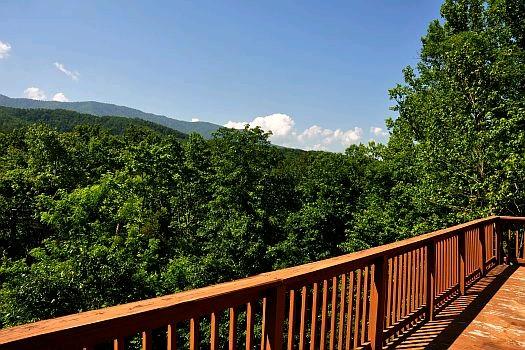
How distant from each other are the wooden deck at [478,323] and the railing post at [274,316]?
2.15m

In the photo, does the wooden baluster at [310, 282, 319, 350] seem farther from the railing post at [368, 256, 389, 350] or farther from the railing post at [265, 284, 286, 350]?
the railing post at [368, 256, 389, 350]

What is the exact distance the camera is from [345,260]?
3.26 m

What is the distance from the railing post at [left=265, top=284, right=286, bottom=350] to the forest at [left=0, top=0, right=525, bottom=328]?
495 inches

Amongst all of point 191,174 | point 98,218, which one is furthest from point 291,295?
point 191,174

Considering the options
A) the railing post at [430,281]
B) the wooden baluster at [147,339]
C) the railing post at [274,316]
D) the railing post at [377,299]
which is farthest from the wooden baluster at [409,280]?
the wooden baluster at [147,339]

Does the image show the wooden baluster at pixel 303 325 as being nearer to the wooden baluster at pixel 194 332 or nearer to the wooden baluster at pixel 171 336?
the wooden baluster at pixel 194 332

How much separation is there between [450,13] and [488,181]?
40.2 ft

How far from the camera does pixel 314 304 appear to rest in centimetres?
298

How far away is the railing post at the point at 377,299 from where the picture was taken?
12.5 ft

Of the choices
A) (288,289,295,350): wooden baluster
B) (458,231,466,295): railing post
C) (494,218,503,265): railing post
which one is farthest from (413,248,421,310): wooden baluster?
(494,218,503,265): railing post

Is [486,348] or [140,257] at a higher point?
[486,348]

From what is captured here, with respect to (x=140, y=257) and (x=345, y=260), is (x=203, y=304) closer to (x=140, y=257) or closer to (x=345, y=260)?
(x=345, y=260)

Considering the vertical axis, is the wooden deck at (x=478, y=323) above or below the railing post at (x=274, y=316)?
below

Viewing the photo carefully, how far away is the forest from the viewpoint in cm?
1433
